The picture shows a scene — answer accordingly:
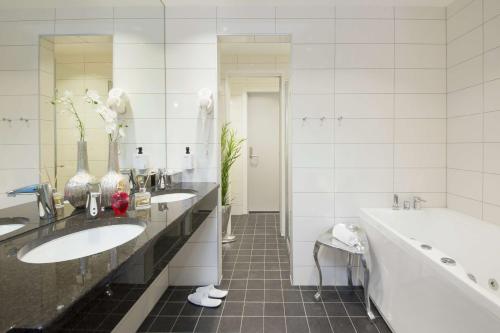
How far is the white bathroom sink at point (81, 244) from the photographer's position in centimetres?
88

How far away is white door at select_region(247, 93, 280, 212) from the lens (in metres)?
4.64

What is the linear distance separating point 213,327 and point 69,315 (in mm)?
1453

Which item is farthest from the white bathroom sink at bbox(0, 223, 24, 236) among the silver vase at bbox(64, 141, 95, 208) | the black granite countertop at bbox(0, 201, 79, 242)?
the silver vase at bbox(64, 141, 95, 208)

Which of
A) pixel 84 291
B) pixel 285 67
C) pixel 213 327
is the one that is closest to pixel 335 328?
pixel 213 327

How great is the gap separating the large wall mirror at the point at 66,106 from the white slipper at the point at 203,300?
47.9 inches

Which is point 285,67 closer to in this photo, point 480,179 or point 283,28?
point 283,28

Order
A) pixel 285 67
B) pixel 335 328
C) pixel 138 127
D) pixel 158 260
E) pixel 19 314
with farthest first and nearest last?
pixel 285 67 → pixel 138 127 → pixel 335 328 → pixel 158 260 → pixel 19 314

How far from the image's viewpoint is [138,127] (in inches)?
85.3

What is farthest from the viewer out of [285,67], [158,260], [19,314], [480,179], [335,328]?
[285,67]

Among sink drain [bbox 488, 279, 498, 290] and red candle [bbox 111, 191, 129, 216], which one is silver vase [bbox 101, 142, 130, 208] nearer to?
red candle [bbox 111, 191, 129, 216]

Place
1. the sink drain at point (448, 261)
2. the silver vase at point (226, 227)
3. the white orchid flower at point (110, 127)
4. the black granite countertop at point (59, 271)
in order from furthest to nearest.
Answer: the silver vase at point (226, 227)
the white orchid flower at point (110, 127)
the sink drain at point (448, 261)
the black granite countertop at point (59, 271)

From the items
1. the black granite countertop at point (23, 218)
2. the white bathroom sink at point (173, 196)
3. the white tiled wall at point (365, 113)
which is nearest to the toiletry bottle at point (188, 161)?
the white bathroom sink at point (173, 196)

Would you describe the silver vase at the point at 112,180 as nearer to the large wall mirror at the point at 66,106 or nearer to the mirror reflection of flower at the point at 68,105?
the large wall mirror at the point at 66,106

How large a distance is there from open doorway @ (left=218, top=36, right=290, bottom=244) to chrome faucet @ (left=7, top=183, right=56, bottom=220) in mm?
2545
